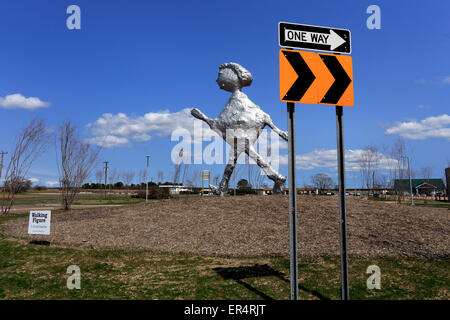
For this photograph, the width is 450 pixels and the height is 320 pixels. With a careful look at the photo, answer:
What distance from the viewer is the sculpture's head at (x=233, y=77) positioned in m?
13.6

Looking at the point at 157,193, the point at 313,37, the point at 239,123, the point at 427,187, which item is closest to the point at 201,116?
the point at 239,123

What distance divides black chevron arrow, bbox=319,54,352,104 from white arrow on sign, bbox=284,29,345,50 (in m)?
0.15

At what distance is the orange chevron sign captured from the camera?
361 centimetres

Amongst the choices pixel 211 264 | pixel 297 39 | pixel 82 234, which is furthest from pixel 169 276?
pixel 82 234

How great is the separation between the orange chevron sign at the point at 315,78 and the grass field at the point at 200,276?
280cm

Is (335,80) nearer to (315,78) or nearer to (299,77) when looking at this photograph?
(315,78)

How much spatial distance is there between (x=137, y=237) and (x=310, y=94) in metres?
6.97

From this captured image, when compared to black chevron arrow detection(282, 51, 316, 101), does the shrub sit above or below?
below

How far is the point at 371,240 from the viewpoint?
8.02m

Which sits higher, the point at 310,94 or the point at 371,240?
the point at 310,94

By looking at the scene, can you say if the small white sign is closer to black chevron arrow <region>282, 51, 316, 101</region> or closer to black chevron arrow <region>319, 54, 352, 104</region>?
black chevron arrow <region>282, 51, 316, 101</region>

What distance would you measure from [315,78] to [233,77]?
10.3 m

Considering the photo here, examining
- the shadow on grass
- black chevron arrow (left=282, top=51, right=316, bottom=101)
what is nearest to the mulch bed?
the shadow on grass
